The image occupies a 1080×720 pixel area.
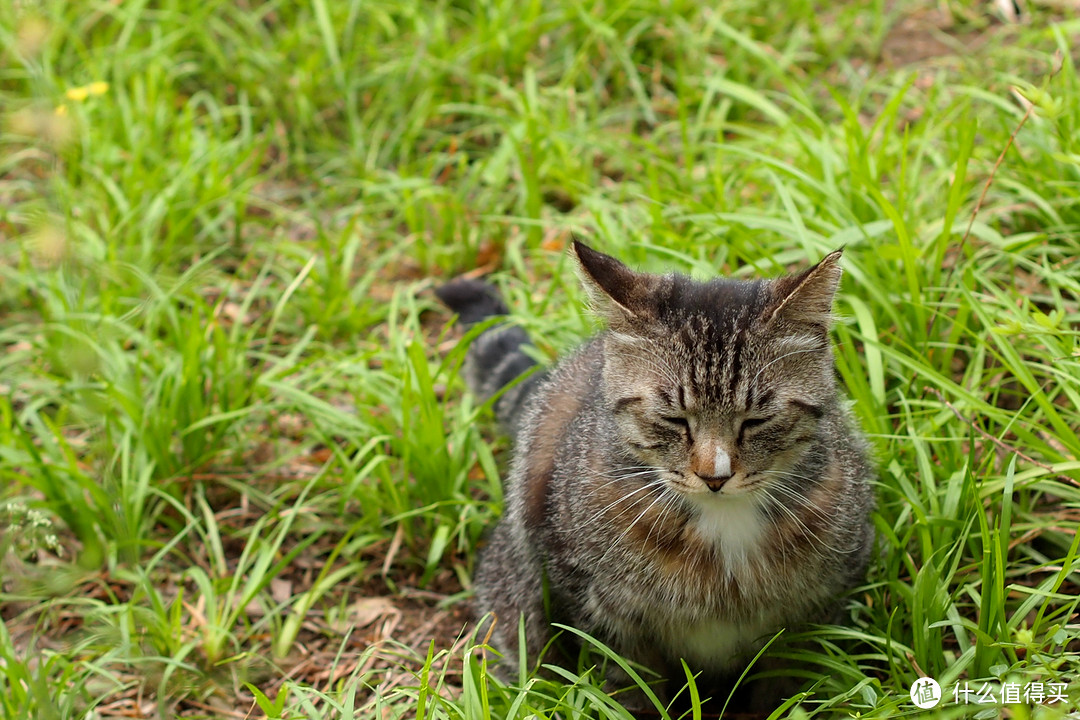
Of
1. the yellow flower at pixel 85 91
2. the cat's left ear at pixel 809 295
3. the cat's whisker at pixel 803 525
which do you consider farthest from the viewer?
the yellow flower at pixel 85 91

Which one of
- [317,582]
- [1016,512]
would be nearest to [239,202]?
[317,582]

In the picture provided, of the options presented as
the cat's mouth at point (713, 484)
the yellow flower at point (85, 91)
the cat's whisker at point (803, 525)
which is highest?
the yellow flower at point (85, 91)

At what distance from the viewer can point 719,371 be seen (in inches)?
108

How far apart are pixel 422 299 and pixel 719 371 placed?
2.67 metres

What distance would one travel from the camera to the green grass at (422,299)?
124 inches

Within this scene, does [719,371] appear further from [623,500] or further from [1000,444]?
[1000,444]

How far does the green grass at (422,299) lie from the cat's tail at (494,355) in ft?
0.45

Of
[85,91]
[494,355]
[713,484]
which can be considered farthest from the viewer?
[85,91]

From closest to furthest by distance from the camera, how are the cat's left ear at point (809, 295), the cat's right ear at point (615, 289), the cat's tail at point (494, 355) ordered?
the cat's left ear at point (809, 295) → the cat's right ear at point (615, 289) → the cat's tail at point (494, 355)

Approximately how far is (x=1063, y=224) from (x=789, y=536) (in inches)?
79.4

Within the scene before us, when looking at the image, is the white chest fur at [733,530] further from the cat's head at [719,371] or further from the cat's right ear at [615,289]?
the cat's right ear at [615,289]

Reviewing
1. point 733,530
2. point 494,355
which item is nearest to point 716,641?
point 733,530

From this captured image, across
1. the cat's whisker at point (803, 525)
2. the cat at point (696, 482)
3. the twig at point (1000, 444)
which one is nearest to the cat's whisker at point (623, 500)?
the cat at point (696, 482)

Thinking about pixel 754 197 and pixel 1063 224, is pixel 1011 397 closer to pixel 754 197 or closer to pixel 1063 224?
pixel 1063 224
